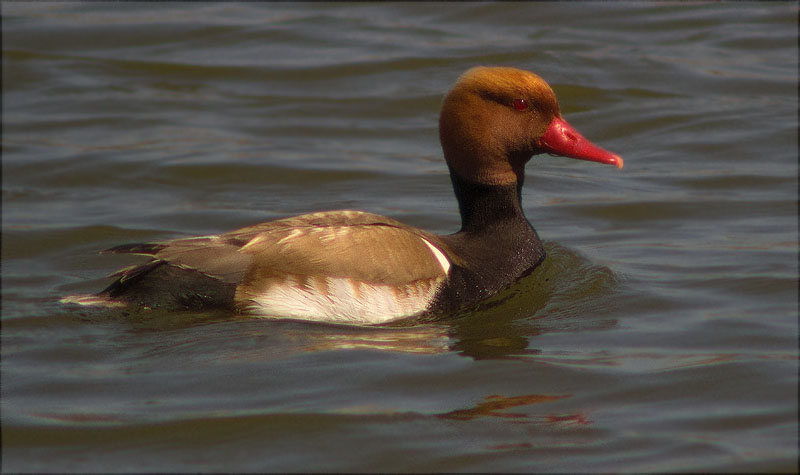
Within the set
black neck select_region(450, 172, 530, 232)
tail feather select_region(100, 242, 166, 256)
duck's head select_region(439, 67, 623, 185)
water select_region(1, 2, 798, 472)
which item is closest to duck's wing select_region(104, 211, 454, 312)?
tail feather select_region(100, 242, 166, 256)

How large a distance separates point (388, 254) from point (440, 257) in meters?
0.37

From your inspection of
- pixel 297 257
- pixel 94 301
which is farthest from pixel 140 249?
pixel 297 257

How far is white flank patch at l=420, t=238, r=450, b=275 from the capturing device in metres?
6.25

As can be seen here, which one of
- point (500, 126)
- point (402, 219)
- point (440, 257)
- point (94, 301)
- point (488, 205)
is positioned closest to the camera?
point (94, 301)

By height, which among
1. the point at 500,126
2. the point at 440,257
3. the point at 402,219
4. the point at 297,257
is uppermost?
the point at 500,126

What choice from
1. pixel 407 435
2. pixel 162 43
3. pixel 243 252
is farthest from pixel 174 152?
pixel 407 435

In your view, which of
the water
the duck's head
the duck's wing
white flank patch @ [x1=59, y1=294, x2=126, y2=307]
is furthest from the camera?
the duck's head

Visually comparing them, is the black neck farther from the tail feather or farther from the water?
the tail feather

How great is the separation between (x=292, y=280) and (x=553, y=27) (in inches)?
332

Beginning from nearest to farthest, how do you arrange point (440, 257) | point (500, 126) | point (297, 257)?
point (297, 257) → point (440, 257) → point (500, 126)

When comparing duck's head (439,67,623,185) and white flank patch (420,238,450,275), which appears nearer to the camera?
white flank patch (420,238,450,275)

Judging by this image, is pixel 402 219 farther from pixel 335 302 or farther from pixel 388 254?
pixel 335 302

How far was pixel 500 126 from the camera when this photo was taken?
6602 millimetres

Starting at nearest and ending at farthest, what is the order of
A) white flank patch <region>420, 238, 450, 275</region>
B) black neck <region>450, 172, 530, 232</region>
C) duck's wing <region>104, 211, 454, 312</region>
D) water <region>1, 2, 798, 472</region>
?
water <region>1, 2, 798, 472</region> < duck's wing <region>104, 211, 454, 312</region> < white flank patch <region>420, 238, 450, 275</region> < black neck <region>450, 172, 530, 232</region>
